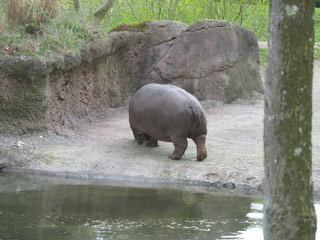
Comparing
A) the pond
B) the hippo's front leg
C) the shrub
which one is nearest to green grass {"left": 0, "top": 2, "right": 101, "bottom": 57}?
the shrub

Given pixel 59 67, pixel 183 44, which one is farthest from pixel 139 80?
pixel 59 67

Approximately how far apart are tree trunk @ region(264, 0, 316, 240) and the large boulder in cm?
954

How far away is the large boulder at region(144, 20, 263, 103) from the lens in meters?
13.2

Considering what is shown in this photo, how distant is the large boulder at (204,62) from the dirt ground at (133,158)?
8.39 ft

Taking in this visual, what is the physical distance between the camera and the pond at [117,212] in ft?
18.8

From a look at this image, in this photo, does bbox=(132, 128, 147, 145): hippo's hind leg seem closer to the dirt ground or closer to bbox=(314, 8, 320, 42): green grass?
the dirt ground

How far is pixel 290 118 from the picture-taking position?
11.9 feet

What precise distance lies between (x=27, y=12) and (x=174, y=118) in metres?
4.08

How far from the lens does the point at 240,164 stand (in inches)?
337

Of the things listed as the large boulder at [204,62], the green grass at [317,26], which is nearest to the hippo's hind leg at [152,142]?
the large boulder at [204,62]

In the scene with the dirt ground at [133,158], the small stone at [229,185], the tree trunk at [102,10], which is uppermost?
the tree trunk at [102,10]

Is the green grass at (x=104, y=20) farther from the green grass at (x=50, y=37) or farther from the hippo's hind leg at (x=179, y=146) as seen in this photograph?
the hippo's hind leg at (x=179, y=146)

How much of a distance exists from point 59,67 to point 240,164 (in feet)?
11.6

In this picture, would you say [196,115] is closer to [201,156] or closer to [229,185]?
[201,156]
